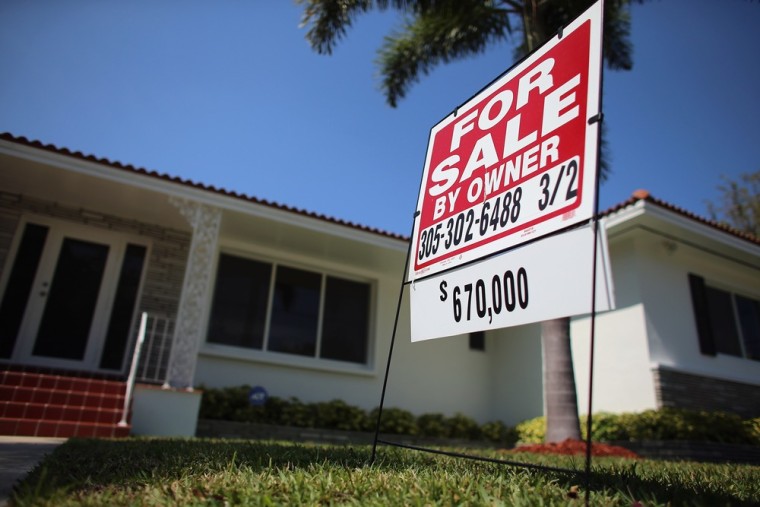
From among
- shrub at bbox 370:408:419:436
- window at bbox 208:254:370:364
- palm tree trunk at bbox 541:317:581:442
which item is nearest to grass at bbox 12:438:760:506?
palm tree trunk at bbox 541:317:581:442

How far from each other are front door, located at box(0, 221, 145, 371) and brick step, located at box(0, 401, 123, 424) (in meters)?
2.04

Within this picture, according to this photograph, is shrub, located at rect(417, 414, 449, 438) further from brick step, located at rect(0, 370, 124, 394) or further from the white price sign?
the white price sign

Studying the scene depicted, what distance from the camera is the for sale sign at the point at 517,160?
2344 millimetres

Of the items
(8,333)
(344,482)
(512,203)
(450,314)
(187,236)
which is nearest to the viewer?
(344,482)

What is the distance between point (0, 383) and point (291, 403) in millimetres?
4087

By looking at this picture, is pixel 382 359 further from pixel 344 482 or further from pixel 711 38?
pixel 711 38

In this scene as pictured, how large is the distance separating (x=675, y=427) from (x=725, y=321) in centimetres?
421

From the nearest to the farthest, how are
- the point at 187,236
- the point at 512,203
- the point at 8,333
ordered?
the point at 512,203 → the point at 8,333 → the point at 187,236

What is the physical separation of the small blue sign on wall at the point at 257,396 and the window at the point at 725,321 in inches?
309

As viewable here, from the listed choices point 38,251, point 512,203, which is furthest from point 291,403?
point 512,203

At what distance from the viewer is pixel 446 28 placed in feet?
30.4

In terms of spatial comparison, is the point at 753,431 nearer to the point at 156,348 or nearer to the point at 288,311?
the point at 288,311

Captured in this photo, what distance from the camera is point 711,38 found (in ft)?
30.3

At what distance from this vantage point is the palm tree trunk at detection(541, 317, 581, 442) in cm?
664
